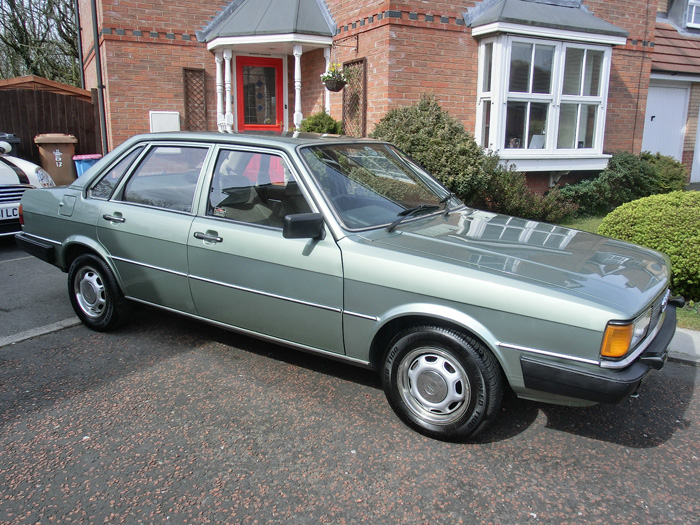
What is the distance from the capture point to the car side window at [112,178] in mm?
4591

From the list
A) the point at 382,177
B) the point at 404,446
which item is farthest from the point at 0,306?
the point at 404,446

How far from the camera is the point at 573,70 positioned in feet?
34.1

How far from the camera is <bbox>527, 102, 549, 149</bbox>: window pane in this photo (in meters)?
10.2

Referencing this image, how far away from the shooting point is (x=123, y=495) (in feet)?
8.99

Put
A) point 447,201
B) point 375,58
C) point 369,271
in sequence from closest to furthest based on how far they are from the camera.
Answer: point 369,271
point 447,201
point 375,58

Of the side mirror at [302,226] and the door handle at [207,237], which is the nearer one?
the side mirror at [302,226]

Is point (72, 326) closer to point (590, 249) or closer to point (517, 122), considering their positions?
point (590, 249)

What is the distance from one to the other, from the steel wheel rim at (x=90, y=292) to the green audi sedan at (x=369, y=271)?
17 mm

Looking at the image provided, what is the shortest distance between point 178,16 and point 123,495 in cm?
1119

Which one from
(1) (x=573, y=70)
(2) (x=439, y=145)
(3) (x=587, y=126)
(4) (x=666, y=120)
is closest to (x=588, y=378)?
(2) (x=439, y=145)

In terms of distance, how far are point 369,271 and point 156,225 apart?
180 centimetres

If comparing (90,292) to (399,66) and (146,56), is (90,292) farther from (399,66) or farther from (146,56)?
(146,56)

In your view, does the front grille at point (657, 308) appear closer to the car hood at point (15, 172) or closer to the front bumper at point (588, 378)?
the front bumper at point (588, 378)

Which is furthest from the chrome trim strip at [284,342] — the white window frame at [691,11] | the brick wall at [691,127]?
the white window frame at [691,11]
